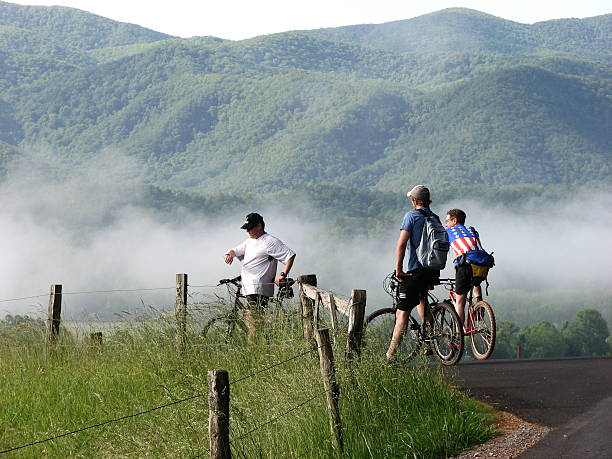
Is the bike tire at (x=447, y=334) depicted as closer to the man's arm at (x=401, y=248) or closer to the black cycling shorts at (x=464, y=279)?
the black cycling shorts at (x=464, y=279)

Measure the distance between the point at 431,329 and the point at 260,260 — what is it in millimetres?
2326

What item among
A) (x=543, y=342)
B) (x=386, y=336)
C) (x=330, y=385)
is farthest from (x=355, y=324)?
(x=543, y=342)

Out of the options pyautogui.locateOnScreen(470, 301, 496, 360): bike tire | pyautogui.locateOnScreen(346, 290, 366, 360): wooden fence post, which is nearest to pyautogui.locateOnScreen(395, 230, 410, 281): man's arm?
pyautogui.locateOnScreen(470, 301, 496, 360): bike tire

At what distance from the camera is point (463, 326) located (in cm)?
1155

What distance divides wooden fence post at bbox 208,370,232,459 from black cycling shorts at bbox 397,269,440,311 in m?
5.16

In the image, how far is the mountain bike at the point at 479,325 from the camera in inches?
468

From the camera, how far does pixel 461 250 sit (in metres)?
12.2

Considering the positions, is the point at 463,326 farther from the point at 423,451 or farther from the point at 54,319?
the point at 54,319

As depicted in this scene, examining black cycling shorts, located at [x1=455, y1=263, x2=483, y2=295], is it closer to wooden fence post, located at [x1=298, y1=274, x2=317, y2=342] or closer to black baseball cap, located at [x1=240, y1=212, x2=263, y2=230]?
wooden fence post, located at [x1=298, y1=274, x2=317, y2=342]

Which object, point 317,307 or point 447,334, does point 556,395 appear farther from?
point 317,307

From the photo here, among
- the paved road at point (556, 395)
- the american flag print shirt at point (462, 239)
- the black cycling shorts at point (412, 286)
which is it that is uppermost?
the american flag print shirt at point (462, 239)

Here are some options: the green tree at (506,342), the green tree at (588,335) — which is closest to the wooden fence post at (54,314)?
the green tree at (506,342)

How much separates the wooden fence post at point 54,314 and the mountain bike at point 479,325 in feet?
19.1

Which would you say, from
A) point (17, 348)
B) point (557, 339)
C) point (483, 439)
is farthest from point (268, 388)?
point (557, 339)
